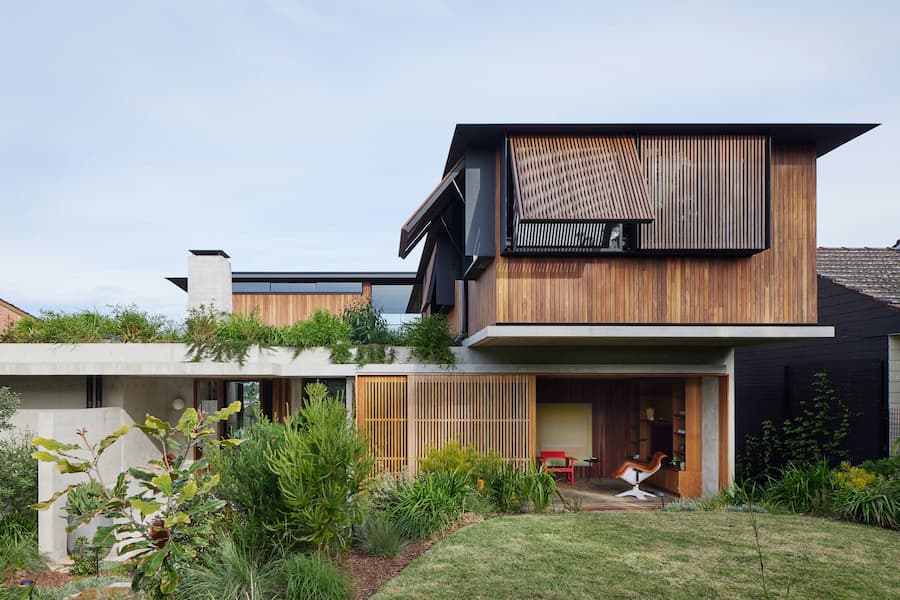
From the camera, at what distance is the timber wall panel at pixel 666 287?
10.2 metres

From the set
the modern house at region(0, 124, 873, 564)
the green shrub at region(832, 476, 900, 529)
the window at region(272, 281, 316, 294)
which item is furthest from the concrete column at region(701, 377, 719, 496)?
the window at region(272, 281, 316, 294)

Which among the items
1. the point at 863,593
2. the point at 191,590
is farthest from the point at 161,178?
the point at 863,593

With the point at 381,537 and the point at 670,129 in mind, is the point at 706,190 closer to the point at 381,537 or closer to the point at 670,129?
the point at 670,129

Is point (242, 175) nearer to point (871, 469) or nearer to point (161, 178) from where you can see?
point (161, 178)

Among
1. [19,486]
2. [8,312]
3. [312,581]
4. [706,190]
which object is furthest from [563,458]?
[8,312]

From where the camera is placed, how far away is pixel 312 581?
707 centimetres

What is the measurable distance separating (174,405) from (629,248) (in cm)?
1020

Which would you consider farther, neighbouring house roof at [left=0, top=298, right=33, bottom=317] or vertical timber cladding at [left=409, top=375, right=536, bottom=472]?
neighbouring house roof at [left=0, top=298, right=33, bottom=317]

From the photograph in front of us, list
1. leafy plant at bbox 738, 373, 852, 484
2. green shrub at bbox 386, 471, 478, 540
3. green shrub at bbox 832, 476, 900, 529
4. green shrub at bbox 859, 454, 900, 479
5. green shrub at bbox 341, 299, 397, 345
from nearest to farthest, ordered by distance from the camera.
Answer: green shrub at bbox 386, 471, 478, 540
green shrub at bbox 832, 476, 900, 529
green shrub at bbox 859, 454, 900, 479
green shrub at bbox 341, 299, 397, 345
leafy plant at bbox 738, 373, 852, 484

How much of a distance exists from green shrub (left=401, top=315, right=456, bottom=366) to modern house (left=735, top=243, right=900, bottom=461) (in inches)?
310

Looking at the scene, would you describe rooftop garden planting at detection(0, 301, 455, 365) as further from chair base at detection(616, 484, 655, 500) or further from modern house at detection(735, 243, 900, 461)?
modern house at detection(735, 243, 900, 461)

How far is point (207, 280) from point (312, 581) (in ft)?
32.7

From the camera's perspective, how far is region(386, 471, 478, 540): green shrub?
30.7 feet

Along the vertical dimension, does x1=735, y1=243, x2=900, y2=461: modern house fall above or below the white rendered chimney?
below
